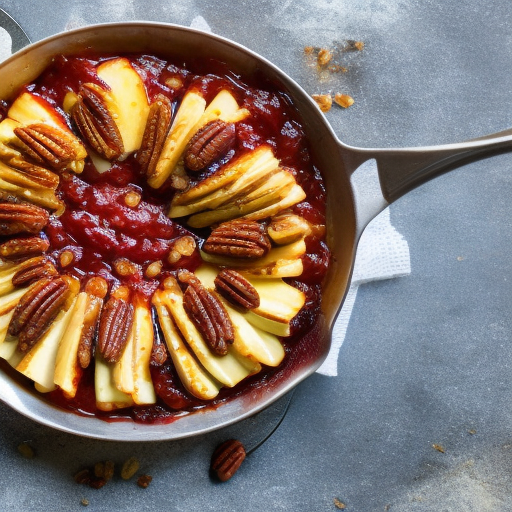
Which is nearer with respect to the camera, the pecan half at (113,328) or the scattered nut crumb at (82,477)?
the pecan half at (113,328)

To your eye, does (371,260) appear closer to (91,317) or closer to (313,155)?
(313,155)

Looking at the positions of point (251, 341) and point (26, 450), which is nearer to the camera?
point (251, 341)

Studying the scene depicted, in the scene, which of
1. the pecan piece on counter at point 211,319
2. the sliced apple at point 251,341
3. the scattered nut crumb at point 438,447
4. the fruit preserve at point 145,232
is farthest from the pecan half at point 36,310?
the scattered nut crumb at point 438,447

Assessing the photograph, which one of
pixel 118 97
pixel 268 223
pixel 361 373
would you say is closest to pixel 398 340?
pixel 361 373

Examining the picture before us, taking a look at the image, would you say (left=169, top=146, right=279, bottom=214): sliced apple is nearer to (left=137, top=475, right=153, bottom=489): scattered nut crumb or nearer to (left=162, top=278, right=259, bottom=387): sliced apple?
(left=162, top=278, right=259, bottom=387): sliced apple

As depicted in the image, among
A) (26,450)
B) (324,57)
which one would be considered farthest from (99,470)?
(324,57)

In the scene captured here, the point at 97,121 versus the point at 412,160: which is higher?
the point at 97,121

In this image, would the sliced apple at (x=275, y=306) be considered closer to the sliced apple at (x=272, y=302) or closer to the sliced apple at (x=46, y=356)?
the sliced apple at (x=272, y=302)
